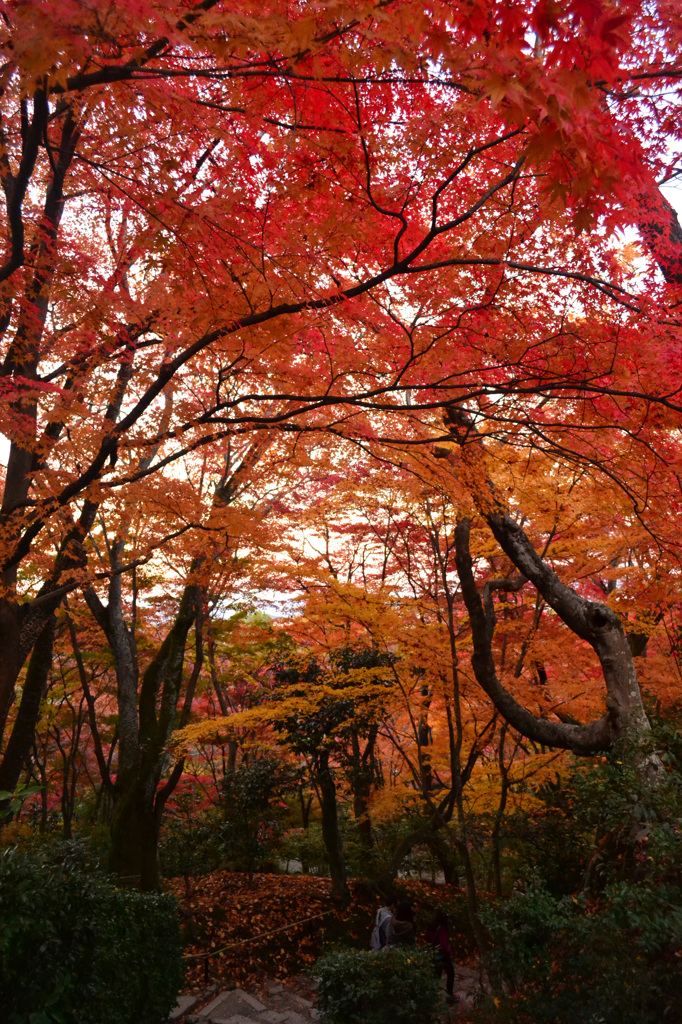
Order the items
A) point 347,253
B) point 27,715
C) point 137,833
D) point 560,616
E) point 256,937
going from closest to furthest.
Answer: point 347,253 → point 560,616 → point 27,715 → point 256,937 → point 137,833

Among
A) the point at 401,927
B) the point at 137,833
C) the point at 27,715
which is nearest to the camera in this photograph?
the point at 401,927

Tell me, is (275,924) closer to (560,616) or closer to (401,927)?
(401,927)

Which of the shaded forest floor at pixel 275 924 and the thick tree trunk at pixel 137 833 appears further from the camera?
the thick tree trunk at pixel 137 833

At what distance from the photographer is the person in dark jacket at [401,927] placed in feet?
22.0

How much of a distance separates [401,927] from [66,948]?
4313 mm

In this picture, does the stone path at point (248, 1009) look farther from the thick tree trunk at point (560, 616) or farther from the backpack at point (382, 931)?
the thick tree trunk at point (560, 616)

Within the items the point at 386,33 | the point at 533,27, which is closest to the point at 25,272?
the point at 386,33

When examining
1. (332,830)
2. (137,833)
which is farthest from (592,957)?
(137,833)

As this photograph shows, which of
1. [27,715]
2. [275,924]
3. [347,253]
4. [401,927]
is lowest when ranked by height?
[275,924]

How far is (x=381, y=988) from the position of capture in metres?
5.28

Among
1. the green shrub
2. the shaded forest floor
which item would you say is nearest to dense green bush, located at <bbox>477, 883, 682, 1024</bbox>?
the green shrub

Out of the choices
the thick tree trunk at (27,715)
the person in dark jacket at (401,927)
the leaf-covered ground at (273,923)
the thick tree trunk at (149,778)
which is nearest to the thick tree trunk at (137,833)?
the thick tree trunk at (149,778)

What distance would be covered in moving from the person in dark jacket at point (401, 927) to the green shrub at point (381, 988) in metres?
1.09

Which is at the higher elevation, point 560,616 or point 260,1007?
point 560,616
